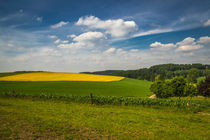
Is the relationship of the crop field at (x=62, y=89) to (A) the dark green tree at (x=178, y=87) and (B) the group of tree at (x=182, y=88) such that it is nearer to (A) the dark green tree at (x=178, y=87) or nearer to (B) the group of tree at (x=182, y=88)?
(B) the group of tree at (x=182, y=88)

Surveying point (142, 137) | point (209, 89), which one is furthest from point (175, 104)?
point (209, 89)

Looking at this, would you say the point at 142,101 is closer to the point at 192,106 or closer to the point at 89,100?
the point at 192,106

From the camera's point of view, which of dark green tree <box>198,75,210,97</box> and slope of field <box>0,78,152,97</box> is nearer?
dark green tree <box>198,75,210,97</box>

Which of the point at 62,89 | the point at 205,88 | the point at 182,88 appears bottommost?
the point at 62,89

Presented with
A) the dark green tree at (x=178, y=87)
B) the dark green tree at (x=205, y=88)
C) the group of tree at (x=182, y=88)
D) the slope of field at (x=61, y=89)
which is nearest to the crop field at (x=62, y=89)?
the slope of field at (x=61, y=89)

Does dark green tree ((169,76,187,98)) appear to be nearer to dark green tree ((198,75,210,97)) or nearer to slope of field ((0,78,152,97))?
dark green tree ((198,75,210,97))

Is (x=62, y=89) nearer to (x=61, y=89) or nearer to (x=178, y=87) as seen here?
(x=61, y=89)

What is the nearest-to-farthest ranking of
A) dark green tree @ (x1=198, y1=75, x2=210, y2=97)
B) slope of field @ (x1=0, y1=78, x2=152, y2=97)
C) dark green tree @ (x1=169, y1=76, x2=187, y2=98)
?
dark green tree @ (x1=198, y1=75, x2=210, y2=97) → slope of field @ (x1=0, y1=78, x2=152, y2=97) → dark green tree @ (x1=169, y1=76, x2=187, y2=98)

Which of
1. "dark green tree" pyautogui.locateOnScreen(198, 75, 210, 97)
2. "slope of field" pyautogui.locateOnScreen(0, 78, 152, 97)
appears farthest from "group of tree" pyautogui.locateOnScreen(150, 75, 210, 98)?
"slope of field" pyautogui.locateOnScreen(0, 78, 152, 97)

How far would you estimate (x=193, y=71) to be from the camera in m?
94.5

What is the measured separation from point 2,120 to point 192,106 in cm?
2063

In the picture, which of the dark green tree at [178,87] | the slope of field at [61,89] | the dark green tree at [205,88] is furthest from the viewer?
the dark green tree at [178,87]

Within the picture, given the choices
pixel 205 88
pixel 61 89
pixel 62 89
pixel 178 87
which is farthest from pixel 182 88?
pixel 61 89

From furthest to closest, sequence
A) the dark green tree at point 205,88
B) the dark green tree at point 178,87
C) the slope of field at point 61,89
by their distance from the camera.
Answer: the dark green tree at point 178,87, the slope of field at point 61,89, the dark green tree at point 205,88
